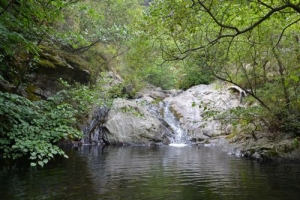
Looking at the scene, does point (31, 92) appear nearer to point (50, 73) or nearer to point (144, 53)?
point (50, 73)

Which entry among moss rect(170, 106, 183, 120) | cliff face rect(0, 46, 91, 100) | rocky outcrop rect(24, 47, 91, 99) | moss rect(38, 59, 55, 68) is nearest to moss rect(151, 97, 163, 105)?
moss rect(170, 106, 183, 120)

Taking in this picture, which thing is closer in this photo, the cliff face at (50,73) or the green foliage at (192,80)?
the cliff face at (50,73)

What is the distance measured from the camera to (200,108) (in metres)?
20.6

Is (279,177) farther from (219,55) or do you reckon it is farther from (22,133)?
(22,133)

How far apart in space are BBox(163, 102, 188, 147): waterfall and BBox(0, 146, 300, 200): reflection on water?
859cm

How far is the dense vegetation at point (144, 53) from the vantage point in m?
6.52

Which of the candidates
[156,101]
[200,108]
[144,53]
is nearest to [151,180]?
[144,53]

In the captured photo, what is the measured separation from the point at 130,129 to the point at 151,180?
1158 cm

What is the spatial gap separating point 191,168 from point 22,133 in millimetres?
5981

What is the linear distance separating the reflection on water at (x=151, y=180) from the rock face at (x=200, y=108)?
7201mm

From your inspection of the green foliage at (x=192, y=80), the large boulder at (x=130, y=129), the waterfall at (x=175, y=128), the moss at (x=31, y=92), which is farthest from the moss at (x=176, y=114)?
the moss at (x=31, y=92)

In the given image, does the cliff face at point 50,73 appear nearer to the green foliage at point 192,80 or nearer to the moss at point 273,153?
the moss at point 273,153

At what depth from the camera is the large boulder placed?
19.2m

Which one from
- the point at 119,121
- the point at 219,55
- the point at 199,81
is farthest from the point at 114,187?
the point at 199,81
